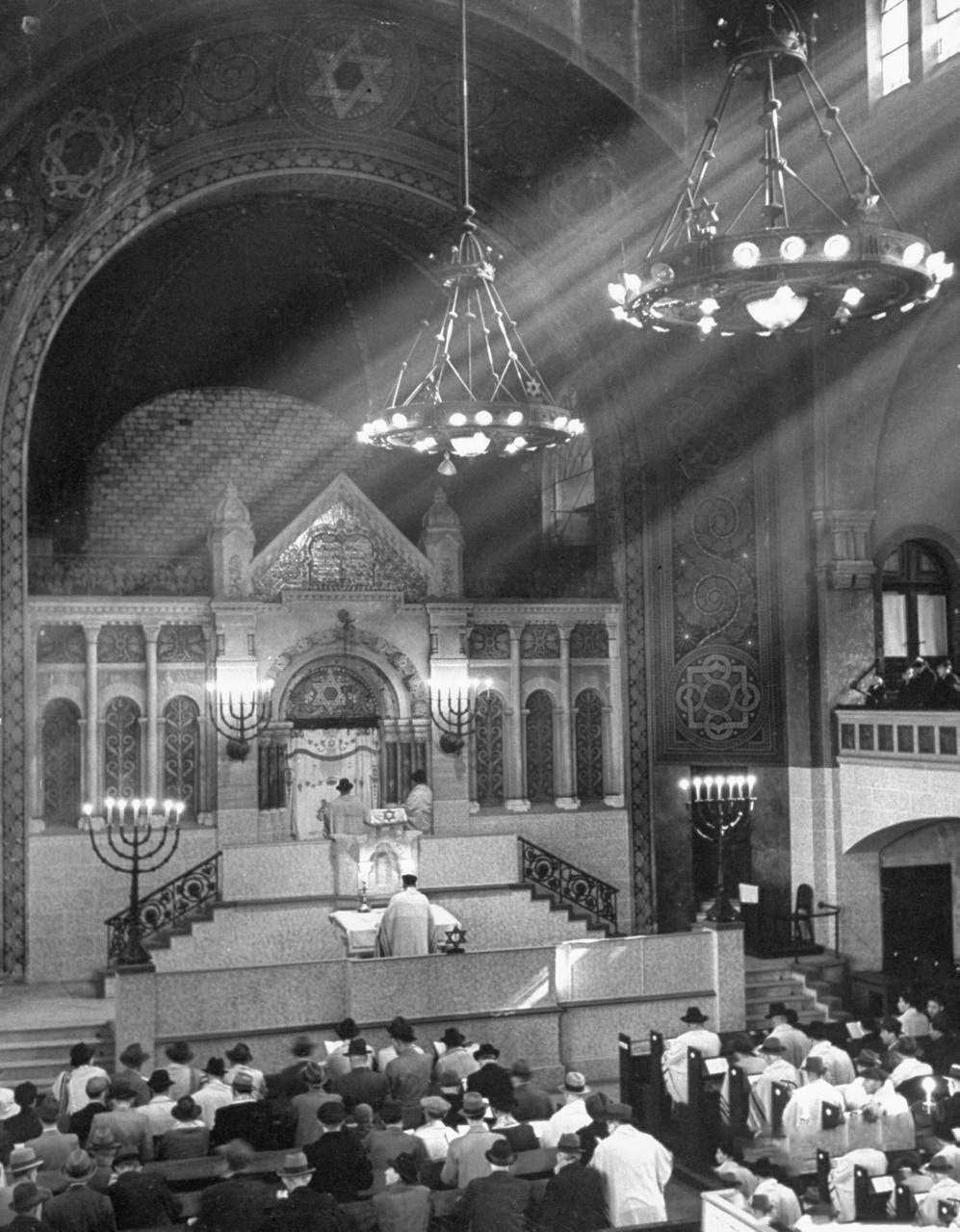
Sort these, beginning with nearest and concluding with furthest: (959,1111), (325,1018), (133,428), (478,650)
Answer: (959,1111) < (325,1018) < (478,650) < (133,428)

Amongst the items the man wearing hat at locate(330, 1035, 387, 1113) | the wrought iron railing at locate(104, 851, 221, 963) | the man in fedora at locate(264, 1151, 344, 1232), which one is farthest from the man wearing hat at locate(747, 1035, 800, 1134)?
the wrought iron railing at locate(104, 851, 221, 963)

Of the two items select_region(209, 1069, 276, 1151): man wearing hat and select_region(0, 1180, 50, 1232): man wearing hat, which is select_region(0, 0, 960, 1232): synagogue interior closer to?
select_region(209, 1069, 276, 1151): man wearing hat

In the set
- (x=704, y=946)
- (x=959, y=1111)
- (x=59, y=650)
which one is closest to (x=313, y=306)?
(x=59, y=650)

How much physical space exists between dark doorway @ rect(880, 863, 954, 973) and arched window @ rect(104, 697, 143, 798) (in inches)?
424

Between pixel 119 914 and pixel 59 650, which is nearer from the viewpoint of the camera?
pixel 119 914

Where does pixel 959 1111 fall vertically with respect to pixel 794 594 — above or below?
below

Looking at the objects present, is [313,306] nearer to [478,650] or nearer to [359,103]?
[359,103]

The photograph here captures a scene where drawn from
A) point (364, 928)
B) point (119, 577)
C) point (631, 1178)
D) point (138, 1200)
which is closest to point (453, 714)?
point (364, 928)

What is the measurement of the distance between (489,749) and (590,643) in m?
2.32

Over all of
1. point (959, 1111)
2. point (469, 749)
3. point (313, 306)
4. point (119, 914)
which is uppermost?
point (313, 306)

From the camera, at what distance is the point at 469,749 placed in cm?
2278

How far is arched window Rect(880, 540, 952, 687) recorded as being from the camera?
22.7 m

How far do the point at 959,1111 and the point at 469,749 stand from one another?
1079 cm

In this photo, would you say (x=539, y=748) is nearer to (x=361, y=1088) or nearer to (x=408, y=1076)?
(x=408, y=1076)
